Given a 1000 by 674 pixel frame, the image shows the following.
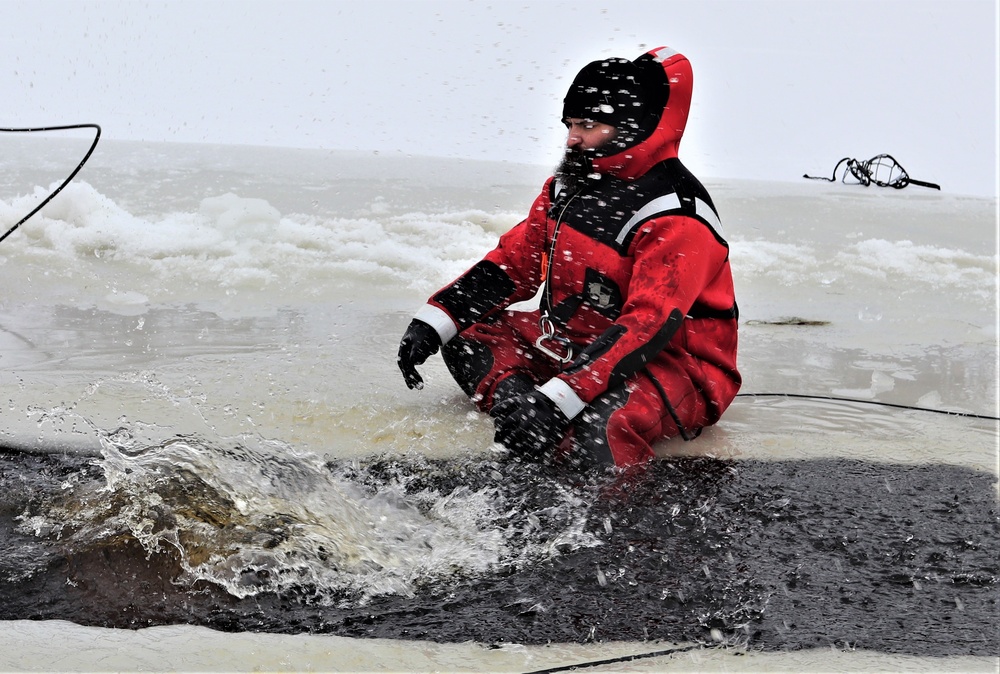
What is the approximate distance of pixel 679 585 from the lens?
2041 mm

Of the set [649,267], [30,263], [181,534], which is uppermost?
[649,267]

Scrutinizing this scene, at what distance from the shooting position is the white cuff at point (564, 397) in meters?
2.53

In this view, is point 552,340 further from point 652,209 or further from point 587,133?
point 587,133

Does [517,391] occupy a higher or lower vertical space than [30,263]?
higher

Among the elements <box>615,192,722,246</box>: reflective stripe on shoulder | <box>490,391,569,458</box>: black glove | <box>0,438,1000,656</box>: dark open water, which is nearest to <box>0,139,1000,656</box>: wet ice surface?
<box>0,438,1000,656</box>: dark open water

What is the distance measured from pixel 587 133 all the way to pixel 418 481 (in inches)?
43.2

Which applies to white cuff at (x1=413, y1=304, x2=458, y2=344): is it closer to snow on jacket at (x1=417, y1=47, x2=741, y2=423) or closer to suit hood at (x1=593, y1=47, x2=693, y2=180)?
snow on jacket at (x1=417, y1=47, x2=741, y2=423)

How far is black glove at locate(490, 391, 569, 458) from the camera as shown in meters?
2.53

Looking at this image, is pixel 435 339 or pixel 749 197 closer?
pixel 435 339

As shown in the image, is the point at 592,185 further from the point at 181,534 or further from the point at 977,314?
the point at 977,314

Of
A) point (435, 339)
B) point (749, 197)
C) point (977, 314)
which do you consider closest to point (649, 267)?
point (435, 339)

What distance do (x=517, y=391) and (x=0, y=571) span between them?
1.48m

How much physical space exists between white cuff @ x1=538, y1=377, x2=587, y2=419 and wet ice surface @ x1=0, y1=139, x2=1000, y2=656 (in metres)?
0.18

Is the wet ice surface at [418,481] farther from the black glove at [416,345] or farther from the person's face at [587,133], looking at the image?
the person's face at [587,133]
